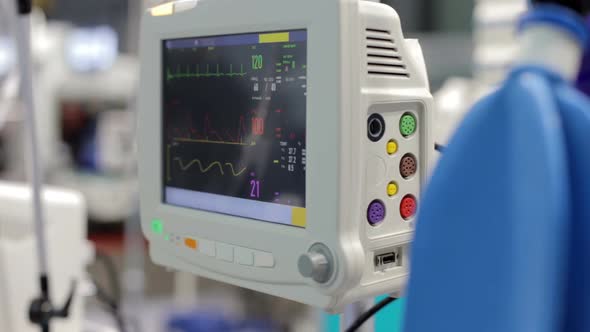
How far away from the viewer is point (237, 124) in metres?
0.89

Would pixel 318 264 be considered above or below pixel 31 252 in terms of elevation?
above

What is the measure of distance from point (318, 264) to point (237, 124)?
213 mm

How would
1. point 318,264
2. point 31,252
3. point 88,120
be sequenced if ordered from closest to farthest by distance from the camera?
point 318,264 → point 31,252 → point 88,120

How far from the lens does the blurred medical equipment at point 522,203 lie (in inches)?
17.2

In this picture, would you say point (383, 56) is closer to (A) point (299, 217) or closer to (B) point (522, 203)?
(A) point (299, 217)

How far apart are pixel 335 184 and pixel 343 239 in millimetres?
58

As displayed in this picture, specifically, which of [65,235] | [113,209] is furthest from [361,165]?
[113,209]

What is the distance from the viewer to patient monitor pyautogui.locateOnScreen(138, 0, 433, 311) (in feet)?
2.50

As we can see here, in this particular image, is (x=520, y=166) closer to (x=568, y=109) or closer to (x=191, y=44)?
(x=568, y=109)

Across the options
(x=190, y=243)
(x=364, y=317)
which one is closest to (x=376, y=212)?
(x=364, y=317)

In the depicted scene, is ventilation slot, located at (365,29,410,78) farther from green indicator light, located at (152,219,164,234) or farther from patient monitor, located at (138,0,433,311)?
green indicator light, located at (152,219,164,234)

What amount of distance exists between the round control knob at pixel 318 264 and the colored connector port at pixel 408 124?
16 cm

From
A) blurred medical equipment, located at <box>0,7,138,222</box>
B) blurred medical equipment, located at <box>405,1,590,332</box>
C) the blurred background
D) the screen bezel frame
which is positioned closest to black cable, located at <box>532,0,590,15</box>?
blurred medical equipment, located at <box>405,1,590,332</box>

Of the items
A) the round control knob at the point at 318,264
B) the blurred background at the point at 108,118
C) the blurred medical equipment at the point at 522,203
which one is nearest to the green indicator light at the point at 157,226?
the round control knob at the point at 318,264
